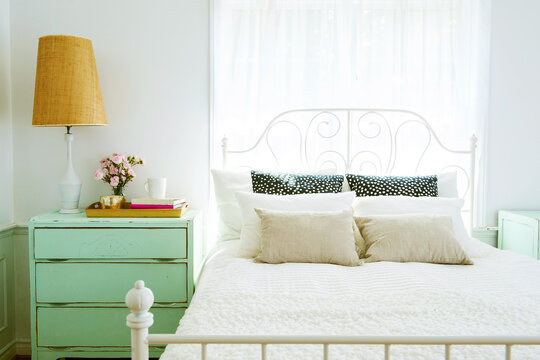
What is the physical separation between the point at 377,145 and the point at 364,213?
0.68 meters

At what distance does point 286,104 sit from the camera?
2744mm

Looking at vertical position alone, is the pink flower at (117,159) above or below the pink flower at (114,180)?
above

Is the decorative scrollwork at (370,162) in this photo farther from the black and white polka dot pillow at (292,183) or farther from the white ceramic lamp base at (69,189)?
the white ceramic lamp base at (69,189)

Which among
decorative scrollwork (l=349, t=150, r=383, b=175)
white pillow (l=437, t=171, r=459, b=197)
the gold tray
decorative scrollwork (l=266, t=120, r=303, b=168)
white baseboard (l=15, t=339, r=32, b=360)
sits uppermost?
decorative scrollwork (l=266, t=120, r=303, b=168)

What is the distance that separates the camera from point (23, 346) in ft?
8.86

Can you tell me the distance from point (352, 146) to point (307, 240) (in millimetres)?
1006

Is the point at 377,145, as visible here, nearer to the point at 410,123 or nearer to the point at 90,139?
the point at 410,123

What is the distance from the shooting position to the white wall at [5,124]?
2627 millimetres

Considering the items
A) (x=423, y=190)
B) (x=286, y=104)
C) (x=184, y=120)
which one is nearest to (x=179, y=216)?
(x=184, y=120)

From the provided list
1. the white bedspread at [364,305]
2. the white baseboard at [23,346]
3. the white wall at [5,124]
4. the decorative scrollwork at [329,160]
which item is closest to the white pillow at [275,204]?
the white bedspread at [364,305]

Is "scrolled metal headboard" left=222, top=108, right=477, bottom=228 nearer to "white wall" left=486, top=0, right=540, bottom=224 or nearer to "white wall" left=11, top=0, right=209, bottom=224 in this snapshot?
"white wall" left=486, top=0, right=540, bottom=224

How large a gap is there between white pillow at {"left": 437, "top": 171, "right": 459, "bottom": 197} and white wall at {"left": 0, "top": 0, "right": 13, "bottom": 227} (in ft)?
8.13

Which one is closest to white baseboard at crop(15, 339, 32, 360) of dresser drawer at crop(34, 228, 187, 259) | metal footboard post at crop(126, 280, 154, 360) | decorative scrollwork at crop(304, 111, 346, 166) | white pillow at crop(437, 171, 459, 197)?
dresser drawer at crop(34, 228, 187, 259)

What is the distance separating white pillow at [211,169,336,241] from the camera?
95.0 inches
